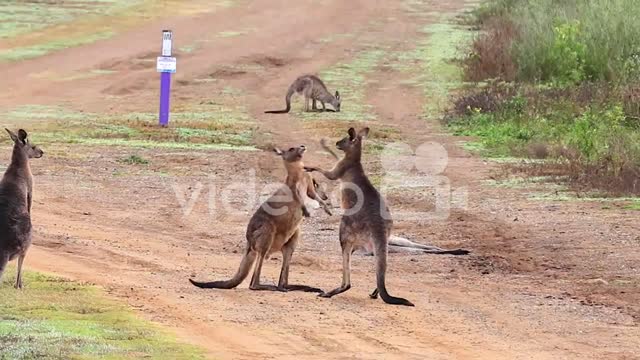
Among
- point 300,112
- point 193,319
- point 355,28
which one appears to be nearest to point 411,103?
point 300,112

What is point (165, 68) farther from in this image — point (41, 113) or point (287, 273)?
point (287, 273)

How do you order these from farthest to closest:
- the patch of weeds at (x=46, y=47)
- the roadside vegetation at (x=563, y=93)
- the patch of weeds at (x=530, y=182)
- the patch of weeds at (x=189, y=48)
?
the patch of weeds at (x=189, y=48), the patch of weeds at (x=46, y=47), the roadside vegetation at (x=563, y=93), the patch of weeds at (x=530, y=182)

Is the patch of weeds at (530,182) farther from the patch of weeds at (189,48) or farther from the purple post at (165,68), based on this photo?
the patch of weeds at (189,48)

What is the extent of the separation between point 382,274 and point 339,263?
2.25 meters

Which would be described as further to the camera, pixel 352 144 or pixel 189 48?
pixel 189 48

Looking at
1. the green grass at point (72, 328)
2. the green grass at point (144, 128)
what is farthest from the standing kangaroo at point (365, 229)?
the green grass at point (144, 128)

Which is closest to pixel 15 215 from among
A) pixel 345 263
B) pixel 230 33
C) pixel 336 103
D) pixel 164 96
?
pixel 345 263

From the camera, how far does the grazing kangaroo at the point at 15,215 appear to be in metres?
9.72

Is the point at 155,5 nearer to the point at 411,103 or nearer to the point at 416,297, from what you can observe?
the point at 411,103

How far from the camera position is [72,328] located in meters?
8.81

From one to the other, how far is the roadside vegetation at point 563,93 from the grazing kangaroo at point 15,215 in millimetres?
7452

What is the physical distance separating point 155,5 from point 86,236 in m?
30.2

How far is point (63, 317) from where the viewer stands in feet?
30.1

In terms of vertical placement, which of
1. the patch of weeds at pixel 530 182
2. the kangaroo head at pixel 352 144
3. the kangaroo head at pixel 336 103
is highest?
the kangaroo head at pixel 352 144
